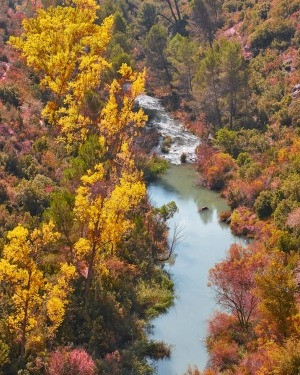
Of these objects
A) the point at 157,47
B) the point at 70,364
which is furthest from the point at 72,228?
the point at 157,47

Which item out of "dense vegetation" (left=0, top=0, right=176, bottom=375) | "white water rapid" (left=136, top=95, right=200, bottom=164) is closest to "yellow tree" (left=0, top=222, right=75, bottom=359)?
"dense vegetation" (left=0, top=0, right=176, bottom=375)

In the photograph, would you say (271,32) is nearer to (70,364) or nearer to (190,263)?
(190,263)

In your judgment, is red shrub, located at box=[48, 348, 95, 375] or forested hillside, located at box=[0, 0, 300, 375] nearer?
red shrub, located at box=[48, 348, 95, 375]

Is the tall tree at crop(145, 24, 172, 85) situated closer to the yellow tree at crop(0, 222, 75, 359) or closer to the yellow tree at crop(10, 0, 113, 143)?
the yellow tree at crop(10, 0, 113, 143)

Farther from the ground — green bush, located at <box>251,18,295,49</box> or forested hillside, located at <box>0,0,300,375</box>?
green bush, located at <box>251,18,295,49</box>

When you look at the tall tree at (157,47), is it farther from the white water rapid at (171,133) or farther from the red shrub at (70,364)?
the red shrub at (70,364)

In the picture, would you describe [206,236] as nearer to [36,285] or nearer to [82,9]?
[36,285]

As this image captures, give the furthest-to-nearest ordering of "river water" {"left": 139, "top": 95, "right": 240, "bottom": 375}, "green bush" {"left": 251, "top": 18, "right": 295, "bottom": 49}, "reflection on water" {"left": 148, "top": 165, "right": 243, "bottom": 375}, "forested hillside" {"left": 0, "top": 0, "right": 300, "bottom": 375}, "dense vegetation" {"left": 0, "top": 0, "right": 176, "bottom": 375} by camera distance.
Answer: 1. "green bush" {"left": 251, "top": 18, "right": 295, "bottom": 49}
2. "river water" {"left": 139, "top": 95, "right": 240, "bottom": 375}
3. "reflection on water" {"left": 148, "top": 165, "right": 243, "bottom": 375}
4. "forested hillside" {"left": 0, "top": 0, "right": 300, "bottom": 375}
5. "dense vegetation" {"left": 0, "top": 0, "right": 176, "bottom": 375}
